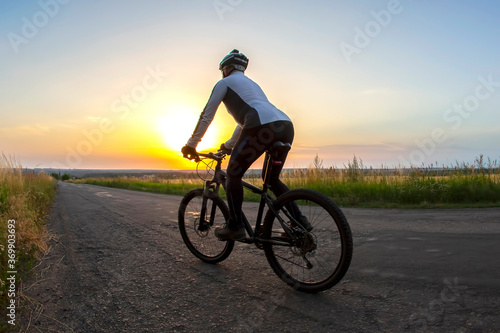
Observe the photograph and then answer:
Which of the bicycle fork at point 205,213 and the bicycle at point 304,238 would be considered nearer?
the bicycle at point 304,238

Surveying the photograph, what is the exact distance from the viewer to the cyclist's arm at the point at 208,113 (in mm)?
3586

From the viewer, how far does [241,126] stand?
12.0ft

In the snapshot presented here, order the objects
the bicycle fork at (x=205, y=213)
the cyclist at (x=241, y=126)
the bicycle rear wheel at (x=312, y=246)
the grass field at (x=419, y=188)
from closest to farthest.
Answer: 1. the bicycle rear wheel at (x=312, y=246)
2. the cyclist at (x=241, y=126)
3. the bicycle fork at (x=205, y=213)
4. the grass field at (x=419, y=188)

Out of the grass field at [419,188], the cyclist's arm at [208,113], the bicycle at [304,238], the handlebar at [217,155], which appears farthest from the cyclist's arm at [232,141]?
the grass field at [419,188]

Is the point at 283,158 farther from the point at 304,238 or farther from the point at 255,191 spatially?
the point at 304,238

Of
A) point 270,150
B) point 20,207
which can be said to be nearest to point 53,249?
point 20,207

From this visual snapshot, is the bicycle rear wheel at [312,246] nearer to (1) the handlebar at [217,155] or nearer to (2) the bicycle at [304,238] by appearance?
(2) the bicycle at [304,238]

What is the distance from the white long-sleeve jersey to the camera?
11.1ft

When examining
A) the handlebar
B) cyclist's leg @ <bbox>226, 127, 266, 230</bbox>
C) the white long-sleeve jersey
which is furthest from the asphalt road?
the white long-sleeve jersey

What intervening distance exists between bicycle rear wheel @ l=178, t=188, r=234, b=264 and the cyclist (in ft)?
0.93

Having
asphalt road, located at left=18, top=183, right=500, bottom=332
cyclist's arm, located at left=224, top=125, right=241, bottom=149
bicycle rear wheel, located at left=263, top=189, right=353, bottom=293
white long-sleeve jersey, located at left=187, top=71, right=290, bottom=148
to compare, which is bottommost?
asphalt road, located at left=18, top=183, right=500, bottom=332

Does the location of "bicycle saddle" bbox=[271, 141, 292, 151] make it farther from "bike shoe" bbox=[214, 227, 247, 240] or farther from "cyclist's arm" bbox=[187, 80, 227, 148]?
"bike shoe" bbox=[214, 227, 247, 240]

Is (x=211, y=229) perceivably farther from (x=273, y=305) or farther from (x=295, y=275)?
(x=273, y=305)

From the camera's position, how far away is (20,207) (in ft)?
19.1
